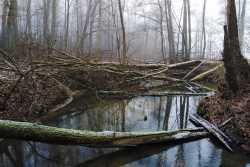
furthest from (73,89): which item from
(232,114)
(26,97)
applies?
(232,114)

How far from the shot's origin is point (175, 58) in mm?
23594

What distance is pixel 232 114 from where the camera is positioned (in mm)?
8930

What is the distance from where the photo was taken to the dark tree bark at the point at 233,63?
1029 centimetres

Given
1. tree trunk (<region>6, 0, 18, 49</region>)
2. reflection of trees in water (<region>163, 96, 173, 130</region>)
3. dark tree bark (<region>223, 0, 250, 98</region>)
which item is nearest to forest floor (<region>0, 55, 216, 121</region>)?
reflection of trees in water (<region>163, 96, 173, 130</region>)

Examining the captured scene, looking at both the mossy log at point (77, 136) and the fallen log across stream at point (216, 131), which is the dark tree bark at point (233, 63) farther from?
the mossy log at point (77, 136)

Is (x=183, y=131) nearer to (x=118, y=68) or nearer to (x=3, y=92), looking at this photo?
(x=3, y=92)

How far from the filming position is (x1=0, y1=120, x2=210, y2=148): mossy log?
6.39m

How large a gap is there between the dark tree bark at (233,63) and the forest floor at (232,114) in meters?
0.28

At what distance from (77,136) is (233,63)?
620 centimetres

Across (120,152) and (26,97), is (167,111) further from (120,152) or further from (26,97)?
(26,97)

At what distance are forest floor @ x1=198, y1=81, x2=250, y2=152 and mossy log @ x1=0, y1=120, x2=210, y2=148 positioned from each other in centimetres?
140

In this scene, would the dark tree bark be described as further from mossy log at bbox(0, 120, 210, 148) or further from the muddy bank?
the muddy bank

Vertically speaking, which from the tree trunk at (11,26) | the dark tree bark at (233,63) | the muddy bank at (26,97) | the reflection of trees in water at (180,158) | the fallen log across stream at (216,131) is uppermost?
the tree trunk at (11,26)

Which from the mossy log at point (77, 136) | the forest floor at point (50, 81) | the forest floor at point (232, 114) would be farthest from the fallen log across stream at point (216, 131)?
the forest floor at point (50, 81)
